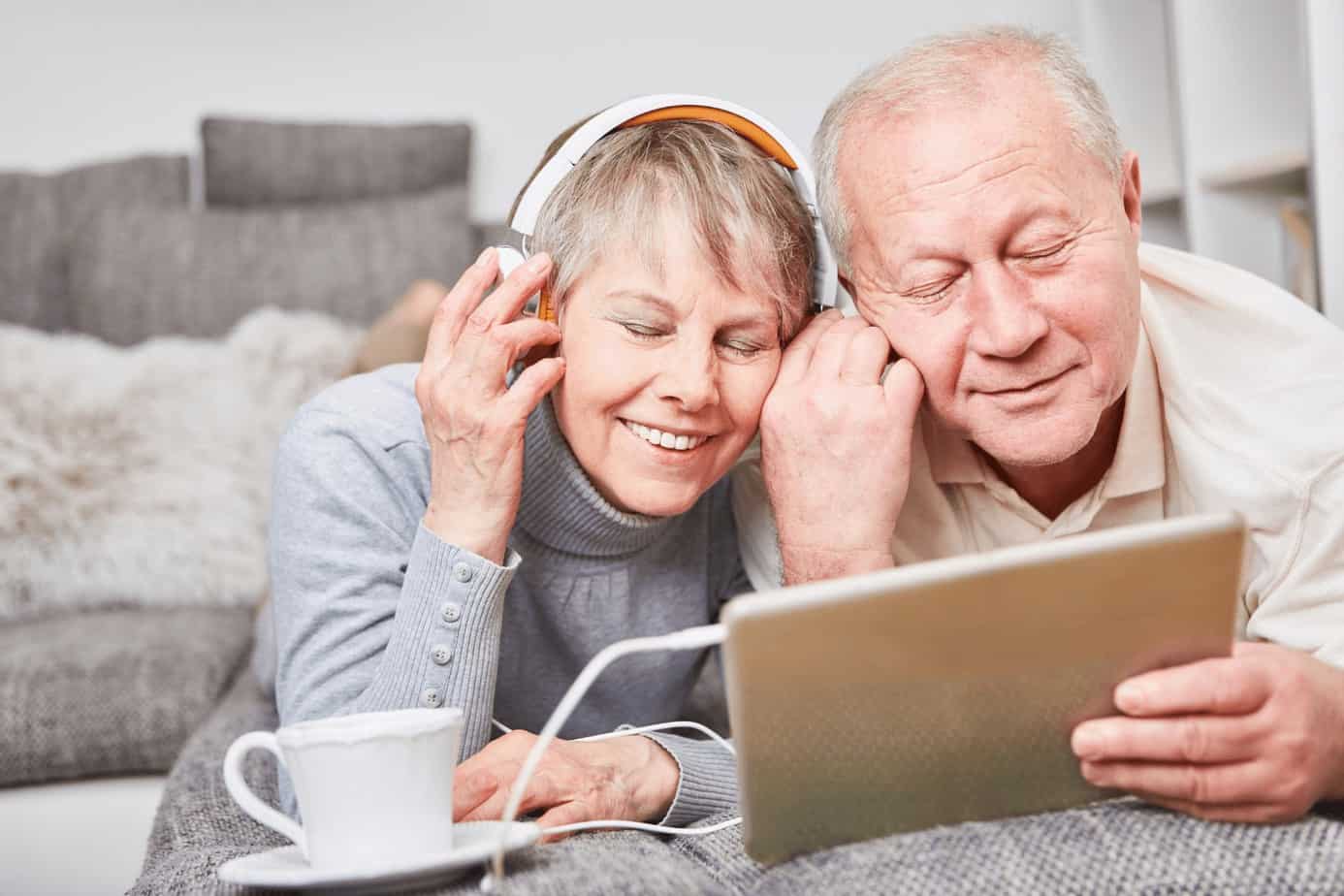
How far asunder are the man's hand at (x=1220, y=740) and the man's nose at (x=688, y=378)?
484 mm

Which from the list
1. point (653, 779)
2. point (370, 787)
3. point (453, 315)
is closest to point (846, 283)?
point (453, 315)

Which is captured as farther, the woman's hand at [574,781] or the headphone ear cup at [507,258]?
the headphone ear cup at [507,258]

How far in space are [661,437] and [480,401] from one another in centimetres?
18

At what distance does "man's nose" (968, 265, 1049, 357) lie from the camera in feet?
3.67

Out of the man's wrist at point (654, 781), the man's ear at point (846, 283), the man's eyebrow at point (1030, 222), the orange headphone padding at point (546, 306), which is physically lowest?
the man's wrist at point (654, 781)

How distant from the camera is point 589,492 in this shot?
127cm

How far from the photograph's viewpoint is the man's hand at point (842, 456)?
3.88 feet

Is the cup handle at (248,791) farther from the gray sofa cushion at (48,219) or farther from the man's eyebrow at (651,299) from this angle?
the gray sofa cushion at (48,219)

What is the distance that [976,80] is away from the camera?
1.16 meters

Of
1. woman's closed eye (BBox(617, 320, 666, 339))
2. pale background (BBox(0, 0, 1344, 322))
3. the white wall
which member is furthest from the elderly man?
the white wall

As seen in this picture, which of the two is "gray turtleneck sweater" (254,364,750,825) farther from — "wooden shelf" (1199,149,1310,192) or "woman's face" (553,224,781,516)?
"wooden shelf" (1199,149,1310,192)

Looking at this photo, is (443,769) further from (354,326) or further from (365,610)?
(354,326)

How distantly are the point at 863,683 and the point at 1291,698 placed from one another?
1.03 ft

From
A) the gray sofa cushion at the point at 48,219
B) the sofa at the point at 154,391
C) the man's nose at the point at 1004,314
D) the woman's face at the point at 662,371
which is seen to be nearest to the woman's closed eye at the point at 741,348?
the woman's face at the point at 662,371
